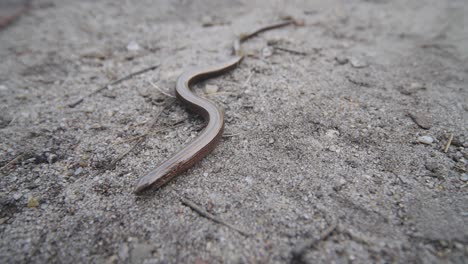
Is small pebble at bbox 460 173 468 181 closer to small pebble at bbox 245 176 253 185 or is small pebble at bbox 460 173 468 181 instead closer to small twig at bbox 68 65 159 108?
small pebble at bbox 245 176 253 185

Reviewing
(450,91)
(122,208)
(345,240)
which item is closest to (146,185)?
(122,208)

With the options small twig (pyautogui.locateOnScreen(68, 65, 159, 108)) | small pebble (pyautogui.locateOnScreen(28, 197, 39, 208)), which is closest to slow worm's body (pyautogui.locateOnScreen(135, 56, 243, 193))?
small twig (pyautogui.locateOnScreen(68, 65, 159, 108))

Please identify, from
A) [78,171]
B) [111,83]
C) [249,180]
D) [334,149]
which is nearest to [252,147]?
[249,180]

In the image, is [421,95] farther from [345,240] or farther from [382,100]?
[345,240]

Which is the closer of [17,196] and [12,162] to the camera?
[17,196]

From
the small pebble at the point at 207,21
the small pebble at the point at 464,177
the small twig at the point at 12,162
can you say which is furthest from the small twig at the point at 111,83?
the small pebble at the point at 464,177

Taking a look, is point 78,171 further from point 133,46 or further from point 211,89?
point 133,46

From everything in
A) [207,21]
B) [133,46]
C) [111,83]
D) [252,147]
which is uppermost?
[207,21]

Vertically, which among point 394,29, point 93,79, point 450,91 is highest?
point 394,29
